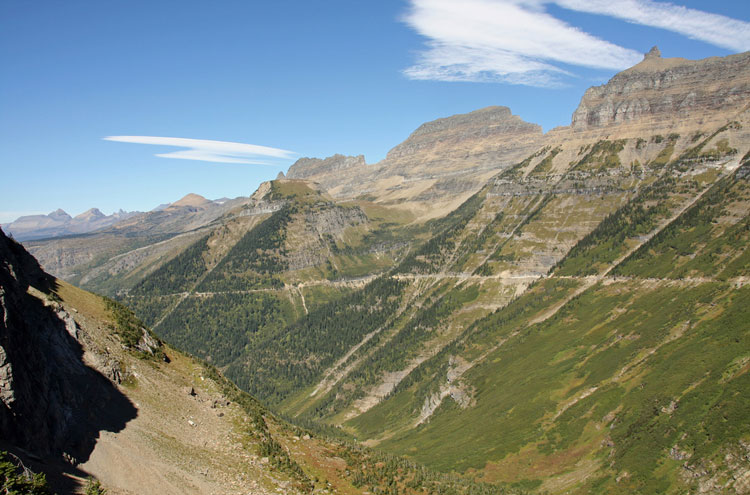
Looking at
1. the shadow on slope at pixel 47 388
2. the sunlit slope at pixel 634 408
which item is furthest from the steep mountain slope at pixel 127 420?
the sunlit slope at pixel 634 408

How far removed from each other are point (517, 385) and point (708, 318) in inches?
2775

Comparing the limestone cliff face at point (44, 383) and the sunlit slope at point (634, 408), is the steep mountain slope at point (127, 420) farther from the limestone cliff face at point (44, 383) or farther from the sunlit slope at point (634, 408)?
the sunlit slope at point (634, 408)

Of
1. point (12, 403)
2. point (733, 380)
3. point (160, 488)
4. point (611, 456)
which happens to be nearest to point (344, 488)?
point (160, 488)

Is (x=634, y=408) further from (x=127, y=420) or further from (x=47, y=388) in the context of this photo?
(x=47, y=388)

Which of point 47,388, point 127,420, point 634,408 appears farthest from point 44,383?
point 634,408

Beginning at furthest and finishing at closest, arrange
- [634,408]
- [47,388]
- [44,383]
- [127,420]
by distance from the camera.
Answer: [634,408] → [127,420] → [47,388] → [44,383]

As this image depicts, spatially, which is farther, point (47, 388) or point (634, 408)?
point (634, 408)

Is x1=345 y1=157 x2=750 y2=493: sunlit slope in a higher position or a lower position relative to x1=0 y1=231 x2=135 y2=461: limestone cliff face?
lower

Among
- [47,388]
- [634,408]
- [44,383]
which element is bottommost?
[634,408]

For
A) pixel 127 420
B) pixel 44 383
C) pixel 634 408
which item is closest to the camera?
pixel 44 383

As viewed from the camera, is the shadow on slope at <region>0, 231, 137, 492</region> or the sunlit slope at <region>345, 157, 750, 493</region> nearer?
the shadow on slope at <region>0, 231, 137, 492</region>

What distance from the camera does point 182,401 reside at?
66.0 metres

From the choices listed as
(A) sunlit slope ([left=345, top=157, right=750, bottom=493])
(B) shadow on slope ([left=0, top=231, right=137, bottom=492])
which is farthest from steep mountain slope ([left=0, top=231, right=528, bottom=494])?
(A) sunlit slope ([left=345, top=157, right=750, bottom=493])

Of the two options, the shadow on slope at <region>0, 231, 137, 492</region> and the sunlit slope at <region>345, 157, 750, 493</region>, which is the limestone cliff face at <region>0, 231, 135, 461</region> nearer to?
the shadow on slope at <region>0, 231, 137, 492</region>
